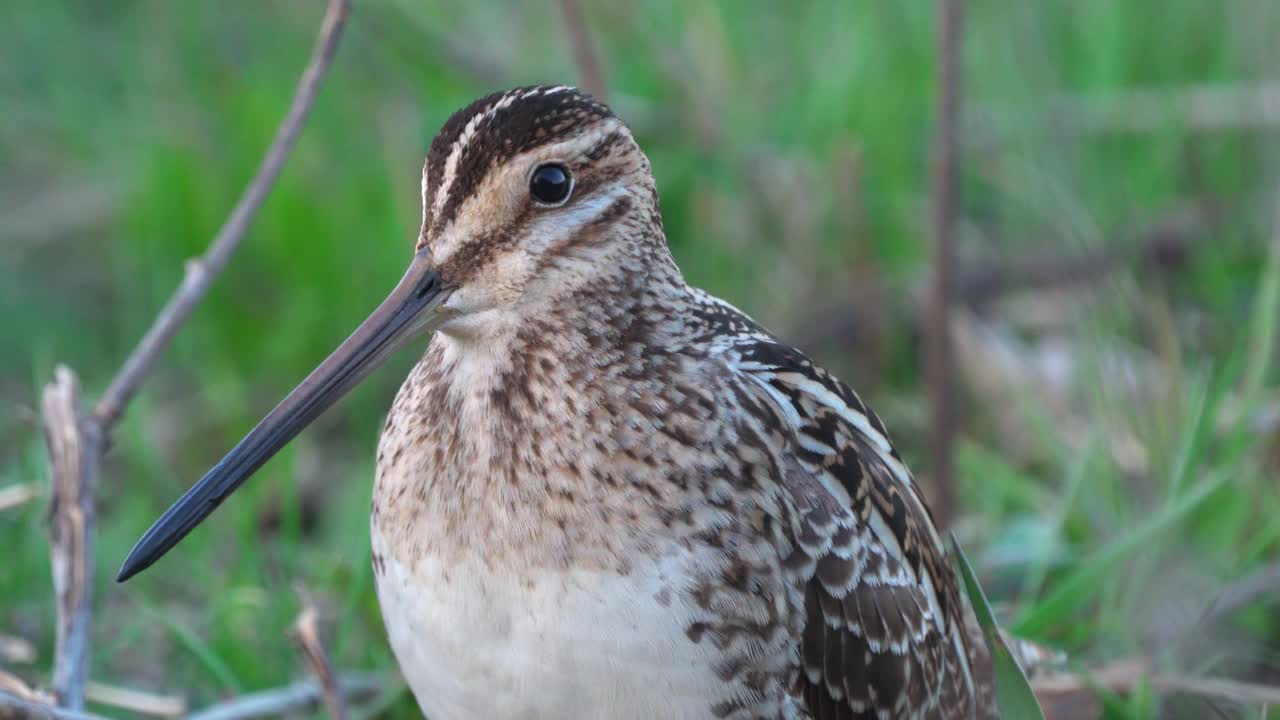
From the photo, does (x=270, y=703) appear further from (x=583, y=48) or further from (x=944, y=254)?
(x=944, y=254)

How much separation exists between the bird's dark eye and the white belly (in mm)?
545

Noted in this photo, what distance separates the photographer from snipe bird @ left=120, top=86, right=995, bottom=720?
248 centimetres

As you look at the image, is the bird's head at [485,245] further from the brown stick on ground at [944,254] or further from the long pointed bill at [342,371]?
the brown stick on ground at [944,254]

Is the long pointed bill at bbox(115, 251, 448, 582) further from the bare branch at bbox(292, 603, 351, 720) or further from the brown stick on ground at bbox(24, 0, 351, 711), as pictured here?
the brown stick on ground at bbox(24, 0, 351, 711)

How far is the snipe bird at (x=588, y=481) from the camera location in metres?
2.48

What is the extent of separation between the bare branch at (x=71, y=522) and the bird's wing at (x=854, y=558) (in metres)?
1.18

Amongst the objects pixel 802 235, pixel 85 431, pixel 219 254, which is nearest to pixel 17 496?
pixel 85 431

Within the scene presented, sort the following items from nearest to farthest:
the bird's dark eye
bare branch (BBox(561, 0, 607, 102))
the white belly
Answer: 1. the white belly
2. the bird's dark eye
3. bare branch (BBox(561, 0, 607, 102))

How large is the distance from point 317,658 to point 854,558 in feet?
2.92

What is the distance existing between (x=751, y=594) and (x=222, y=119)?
357cm

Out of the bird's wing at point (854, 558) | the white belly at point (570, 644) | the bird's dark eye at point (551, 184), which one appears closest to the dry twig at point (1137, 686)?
the bird's wing at point (854, 558)

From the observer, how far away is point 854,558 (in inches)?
105

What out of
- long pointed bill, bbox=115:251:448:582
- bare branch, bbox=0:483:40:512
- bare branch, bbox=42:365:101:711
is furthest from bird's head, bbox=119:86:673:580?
bare branch, bbox=0:483:40:512

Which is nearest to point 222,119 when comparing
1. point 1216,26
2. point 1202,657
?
point 1216,26
